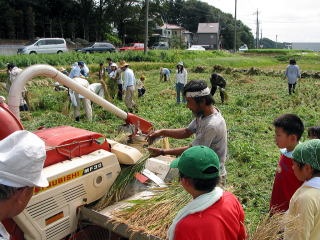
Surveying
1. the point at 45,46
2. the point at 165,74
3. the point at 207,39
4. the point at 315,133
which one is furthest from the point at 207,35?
the point at 315,133

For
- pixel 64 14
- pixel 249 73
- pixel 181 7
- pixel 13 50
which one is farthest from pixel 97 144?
pixel 181 7

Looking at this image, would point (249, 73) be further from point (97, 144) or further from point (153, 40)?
point (153, 40)

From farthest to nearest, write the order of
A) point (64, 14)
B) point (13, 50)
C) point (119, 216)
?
point (64, 14) → point (13, 50) → point (119, 216)

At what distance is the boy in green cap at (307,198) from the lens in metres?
2.23

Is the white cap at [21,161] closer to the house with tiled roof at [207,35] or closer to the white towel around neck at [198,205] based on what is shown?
the white towel around neck at [198,205]

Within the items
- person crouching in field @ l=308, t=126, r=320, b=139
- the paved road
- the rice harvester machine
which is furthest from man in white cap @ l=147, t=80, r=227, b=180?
the paved road

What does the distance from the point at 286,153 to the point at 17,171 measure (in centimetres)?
239

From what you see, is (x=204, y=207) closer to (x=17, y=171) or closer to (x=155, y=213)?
→ (x=17, y=171)

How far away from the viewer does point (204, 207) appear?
6.31 ft

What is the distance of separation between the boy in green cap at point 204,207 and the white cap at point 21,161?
77cm

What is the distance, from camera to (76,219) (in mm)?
3203

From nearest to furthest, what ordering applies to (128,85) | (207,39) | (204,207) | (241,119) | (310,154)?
(204,207) → (310,154) → (241,119) → (128,85) → (207,39)

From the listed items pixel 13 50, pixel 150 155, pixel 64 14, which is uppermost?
pixel 64 14

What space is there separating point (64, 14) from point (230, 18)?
2340 inches
